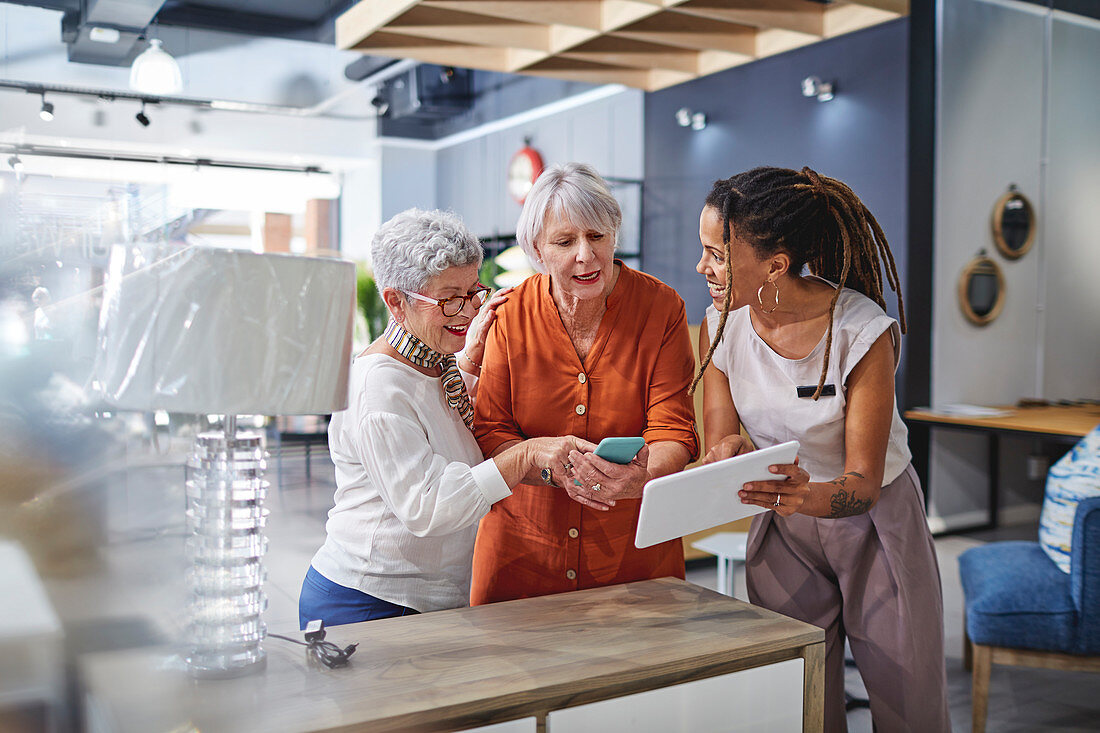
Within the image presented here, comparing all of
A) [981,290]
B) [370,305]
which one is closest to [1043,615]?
[981,290]

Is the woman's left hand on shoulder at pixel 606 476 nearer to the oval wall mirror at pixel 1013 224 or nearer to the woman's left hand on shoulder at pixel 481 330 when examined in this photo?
the woman's left hand on shoulder at pixel 481 330

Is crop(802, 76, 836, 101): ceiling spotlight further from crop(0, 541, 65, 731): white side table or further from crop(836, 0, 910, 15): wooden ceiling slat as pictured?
crop(0, 541, 65, 731): white side table

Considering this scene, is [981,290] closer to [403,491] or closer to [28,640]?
[403,491]

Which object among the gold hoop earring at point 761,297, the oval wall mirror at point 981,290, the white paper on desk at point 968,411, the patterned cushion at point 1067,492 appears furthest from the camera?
the oval wall mirror at point 981,290

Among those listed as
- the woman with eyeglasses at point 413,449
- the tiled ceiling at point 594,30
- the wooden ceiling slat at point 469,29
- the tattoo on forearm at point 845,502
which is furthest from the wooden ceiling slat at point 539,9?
the tattoo on forearm at point 845,502

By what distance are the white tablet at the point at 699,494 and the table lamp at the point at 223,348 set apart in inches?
19.1

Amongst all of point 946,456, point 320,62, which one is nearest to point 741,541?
point 946,456

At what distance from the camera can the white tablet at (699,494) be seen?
4.29 ft

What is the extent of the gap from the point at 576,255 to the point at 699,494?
0.57 m

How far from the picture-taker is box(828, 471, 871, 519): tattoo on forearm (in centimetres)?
156

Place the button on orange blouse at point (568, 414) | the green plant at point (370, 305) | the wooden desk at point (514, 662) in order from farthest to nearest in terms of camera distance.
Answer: the green plant at point (370, 305) → the button on orange blouse at point (568, 414) → the wooden desk at point (514, 662)

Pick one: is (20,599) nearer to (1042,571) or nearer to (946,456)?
(1042,571)

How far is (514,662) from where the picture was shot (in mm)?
1311

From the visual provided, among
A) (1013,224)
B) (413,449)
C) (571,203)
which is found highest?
(1013,224)
